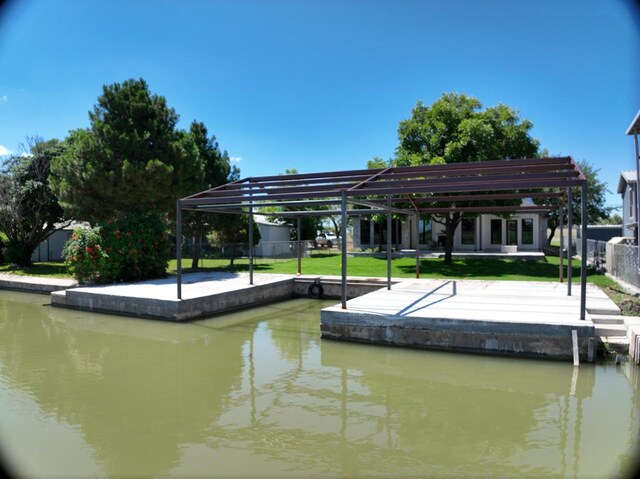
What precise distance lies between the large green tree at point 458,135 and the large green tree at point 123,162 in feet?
29.8

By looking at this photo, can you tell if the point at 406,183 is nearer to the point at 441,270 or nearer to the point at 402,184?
the point at 402,184

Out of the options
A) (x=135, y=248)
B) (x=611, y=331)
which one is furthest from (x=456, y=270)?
(x=135, y=248)

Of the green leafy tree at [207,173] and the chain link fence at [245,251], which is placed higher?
the green leafy tree at [207,173]

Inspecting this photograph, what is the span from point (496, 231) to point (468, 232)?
60.2 inches

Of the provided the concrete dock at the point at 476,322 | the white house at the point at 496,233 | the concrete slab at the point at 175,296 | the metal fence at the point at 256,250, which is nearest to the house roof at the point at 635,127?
the concrete dock at the point at 476,322

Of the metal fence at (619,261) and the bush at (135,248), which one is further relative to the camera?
the bush at (135,248)

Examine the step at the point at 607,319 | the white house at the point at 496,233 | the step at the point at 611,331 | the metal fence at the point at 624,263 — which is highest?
the white house at the point at 496,233

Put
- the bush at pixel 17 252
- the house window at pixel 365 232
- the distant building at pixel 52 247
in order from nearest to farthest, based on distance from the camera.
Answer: the bush at pixel 17 252, the distant building at pixel 52 247, the house window at pixel 365 232

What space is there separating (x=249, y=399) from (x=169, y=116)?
14.4 m

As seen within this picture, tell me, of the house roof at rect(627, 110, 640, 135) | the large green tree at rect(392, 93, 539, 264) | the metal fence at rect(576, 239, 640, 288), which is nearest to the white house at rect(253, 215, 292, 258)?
the large green tree at rect(392, 93, 539, 264)

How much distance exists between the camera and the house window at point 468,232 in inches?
1006

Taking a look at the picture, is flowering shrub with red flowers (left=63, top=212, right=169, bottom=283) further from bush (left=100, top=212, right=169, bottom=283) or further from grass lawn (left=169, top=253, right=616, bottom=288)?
grass lawn (left=169, top=253, right=616, bottom=288)

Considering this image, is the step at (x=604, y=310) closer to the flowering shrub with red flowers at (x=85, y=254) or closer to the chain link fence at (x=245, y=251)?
the flowering shrub with red flowers at (x=85, y=254)

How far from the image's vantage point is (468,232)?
25734 millimetres
